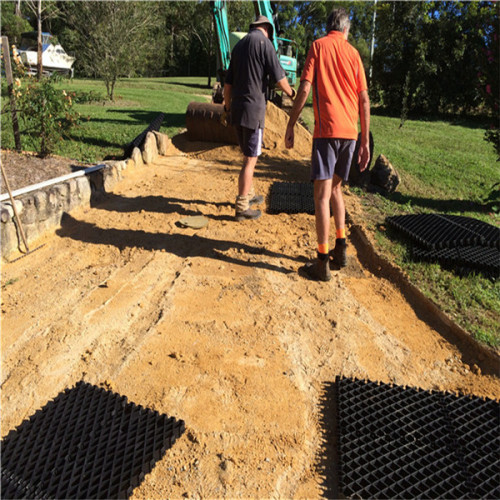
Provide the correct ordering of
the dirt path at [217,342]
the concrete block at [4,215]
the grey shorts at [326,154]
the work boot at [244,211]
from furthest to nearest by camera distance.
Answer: the work boot at [244,211], the concrete block at [4,215], the grey shorts at [326,154], the dirt path at [217,342]

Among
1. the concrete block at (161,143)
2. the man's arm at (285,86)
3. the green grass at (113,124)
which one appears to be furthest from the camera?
the concrete block at (161,143)

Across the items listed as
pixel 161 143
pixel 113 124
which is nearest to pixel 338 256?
pixel 161 143

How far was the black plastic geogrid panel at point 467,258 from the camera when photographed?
369 cm

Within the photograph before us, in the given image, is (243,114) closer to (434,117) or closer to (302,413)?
(302,413)

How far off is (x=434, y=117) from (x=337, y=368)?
702 inches

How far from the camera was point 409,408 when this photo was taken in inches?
90.5

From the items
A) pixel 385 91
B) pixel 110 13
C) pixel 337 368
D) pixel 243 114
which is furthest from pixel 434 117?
pixel 337 368

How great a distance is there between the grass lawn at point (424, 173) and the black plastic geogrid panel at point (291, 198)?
0.71 m

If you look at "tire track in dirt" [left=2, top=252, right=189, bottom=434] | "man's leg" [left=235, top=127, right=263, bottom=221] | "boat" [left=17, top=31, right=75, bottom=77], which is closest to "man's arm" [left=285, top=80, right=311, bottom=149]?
"man's leg" [left=235, top=127, right=263, bottom=221]

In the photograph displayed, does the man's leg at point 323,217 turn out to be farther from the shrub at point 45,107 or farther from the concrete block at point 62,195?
the shrub at point 45,107

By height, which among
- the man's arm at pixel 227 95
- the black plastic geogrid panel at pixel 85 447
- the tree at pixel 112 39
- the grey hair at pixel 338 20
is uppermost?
the tree at pixel 112 39

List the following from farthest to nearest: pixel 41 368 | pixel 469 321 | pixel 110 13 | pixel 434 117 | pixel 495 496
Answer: pixel 434 117 → pixel 110 13 → pixel 469 321 → pixel 41 368 → pixel 495 496

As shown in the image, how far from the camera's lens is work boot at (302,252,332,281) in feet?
11.6

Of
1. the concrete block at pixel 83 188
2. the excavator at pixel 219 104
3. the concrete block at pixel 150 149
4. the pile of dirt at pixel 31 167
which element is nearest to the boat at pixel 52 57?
the excavator at pixel 219 104
